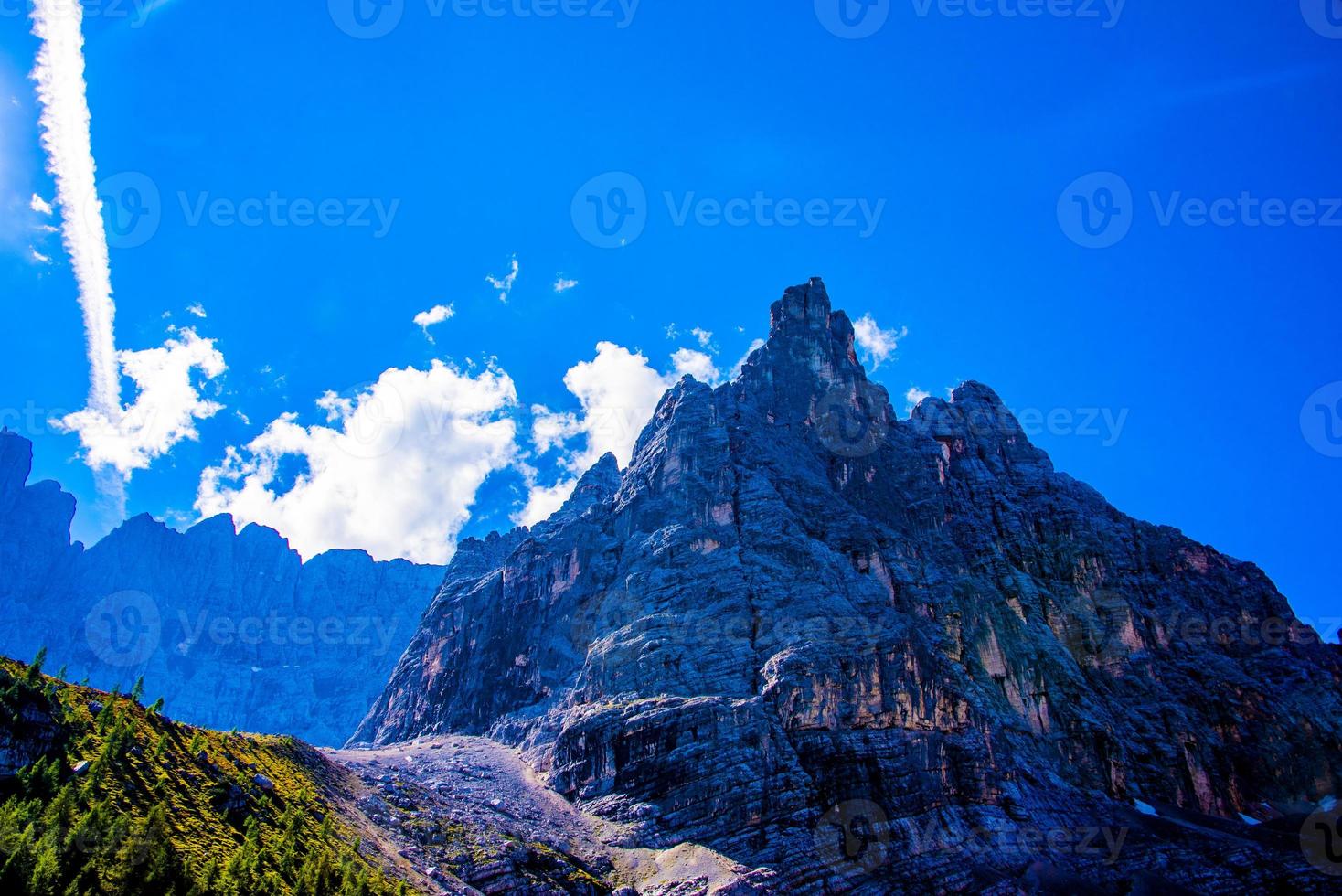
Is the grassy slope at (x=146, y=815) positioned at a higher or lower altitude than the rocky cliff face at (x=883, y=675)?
lower

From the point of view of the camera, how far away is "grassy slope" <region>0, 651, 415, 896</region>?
5041 cm

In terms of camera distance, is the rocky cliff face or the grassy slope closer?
the grassy slope

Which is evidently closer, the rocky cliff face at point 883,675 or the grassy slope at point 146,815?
the grassy slope at point 146,815

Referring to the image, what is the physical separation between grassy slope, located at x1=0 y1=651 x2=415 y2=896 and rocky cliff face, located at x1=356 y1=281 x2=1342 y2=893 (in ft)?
154

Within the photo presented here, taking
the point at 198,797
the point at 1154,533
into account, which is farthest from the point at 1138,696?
the point at 198,797

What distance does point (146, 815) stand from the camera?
60969 millimetres

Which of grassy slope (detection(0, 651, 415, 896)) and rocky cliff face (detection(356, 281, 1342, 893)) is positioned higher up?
rocky cliff face (detection(356, 281, 1342, 893))

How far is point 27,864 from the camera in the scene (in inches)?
1832

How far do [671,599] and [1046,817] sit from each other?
6247cm

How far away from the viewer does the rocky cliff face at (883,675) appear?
112 meters

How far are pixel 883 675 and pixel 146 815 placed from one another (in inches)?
3662

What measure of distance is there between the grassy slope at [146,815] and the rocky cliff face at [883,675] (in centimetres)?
4709

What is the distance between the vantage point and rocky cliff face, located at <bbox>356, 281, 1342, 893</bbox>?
111812mm

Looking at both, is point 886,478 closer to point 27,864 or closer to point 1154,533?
point 1154,533
